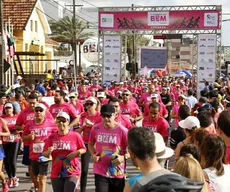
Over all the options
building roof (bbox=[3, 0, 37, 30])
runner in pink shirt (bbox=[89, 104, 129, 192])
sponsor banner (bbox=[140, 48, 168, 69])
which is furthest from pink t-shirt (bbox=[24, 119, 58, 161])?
sponsor banner (bbox=[140, 48, 168, 69])

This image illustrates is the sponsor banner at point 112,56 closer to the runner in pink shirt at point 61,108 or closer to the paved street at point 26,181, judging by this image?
the paved street at point 26,181

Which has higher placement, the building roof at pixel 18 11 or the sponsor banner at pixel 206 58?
the building roof at pixel 18 11

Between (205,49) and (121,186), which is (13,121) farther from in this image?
(205,49)

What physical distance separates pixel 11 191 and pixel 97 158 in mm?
3207

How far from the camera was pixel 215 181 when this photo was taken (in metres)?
4.62

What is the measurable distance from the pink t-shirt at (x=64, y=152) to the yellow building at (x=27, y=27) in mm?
27540

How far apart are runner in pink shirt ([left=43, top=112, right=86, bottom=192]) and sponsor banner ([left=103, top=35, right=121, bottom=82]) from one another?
19139mm

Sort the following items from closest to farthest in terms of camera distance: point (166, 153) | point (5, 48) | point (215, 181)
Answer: point (166, 153), point (215, 181), point (5, 48)

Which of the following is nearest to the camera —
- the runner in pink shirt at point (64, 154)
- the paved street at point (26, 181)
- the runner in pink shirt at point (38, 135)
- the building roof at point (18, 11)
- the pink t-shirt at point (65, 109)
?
the runner in pink shirt at point (64, 154)

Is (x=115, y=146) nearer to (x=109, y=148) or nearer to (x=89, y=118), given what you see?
(x=109, y=148)

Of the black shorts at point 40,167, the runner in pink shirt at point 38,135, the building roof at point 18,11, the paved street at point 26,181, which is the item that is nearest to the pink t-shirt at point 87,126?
the runner in pink shirt at point 38,135

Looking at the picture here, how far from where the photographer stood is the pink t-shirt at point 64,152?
7.25 meters

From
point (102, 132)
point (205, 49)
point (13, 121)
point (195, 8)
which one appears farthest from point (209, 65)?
point (102, 132)

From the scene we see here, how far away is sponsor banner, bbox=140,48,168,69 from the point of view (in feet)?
139
